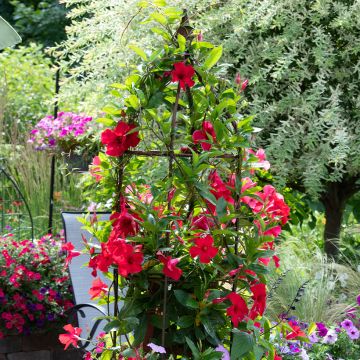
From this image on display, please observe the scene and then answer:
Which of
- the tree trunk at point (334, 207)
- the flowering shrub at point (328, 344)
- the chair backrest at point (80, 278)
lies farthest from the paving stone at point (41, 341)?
the tree trunk at point (334, 207)

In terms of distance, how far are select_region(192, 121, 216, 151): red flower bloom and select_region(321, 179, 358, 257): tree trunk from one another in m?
2.23

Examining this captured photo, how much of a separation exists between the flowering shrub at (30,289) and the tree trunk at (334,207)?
1.43 meters

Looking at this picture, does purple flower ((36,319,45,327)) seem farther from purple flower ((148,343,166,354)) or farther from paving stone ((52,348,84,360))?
purple flower ((148,343,166,354))

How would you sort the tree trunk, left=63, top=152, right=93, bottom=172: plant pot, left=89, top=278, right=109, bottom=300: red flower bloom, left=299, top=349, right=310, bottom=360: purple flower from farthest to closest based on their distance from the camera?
left=63, top=152, right=93, bottom=172: plant pot → the tree trunk → left=299, top=349, right=310, bottom=360: purple flower → left=89, top=278, right=109, bottom=300: red flower bloom

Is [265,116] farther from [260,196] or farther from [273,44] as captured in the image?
[260,196]

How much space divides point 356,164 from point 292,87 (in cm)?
44

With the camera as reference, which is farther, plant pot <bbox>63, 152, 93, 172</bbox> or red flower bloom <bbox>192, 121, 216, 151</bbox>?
plant pot <bbox>63, 152, 93, 172</bbox>

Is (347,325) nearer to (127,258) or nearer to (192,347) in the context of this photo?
(192,347)

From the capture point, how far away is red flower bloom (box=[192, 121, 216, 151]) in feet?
5.48

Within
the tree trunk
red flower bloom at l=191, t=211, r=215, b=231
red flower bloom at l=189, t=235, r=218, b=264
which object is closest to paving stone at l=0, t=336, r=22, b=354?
the tree trunk

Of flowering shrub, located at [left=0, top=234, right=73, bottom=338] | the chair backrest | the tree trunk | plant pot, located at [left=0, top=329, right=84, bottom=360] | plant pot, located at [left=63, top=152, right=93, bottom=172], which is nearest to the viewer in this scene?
the chair backrest

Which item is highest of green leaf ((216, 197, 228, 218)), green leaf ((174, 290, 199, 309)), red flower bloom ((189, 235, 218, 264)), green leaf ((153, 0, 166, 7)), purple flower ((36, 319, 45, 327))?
green leaf ((153, 0, 166, 7))

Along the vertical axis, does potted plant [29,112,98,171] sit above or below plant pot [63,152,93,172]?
above

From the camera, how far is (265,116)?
329cm
